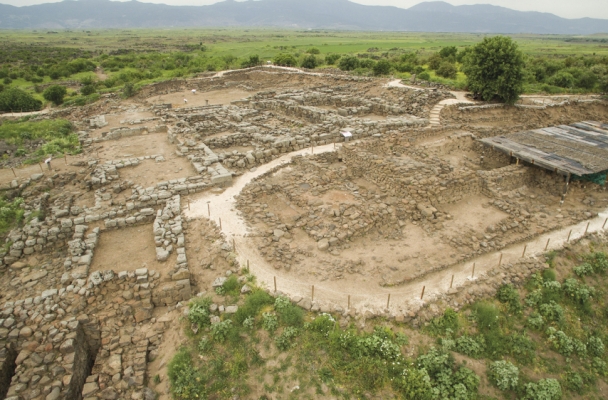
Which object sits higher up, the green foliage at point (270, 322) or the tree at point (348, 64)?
the tree at point (348, 64)

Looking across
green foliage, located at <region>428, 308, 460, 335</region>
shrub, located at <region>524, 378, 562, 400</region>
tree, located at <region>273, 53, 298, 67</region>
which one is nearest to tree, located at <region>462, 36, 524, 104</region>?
green foliage, located at <region>428, 308, 460, 335</region>

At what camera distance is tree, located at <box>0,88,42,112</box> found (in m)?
34.1

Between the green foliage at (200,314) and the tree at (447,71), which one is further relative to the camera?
the tree at (447,71)

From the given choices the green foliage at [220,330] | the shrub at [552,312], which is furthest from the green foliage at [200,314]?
the shrub at [552,312]

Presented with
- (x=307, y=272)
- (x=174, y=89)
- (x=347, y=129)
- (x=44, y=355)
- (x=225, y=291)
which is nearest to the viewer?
(x=44, y=355)

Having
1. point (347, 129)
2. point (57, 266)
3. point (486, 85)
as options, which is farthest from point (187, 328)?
point (486, 85)

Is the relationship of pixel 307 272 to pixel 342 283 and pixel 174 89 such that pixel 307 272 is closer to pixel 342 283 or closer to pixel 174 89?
pixel 342 283

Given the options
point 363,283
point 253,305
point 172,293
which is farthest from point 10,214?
point 363,283

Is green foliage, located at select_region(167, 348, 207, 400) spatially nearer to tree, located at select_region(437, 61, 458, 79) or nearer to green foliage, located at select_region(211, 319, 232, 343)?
green foliage, located at select_region(211, 319, 232, 343)

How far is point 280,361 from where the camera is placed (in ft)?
29.4

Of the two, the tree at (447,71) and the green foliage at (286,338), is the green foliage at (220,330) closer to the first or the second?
the green foliage at (286,338)

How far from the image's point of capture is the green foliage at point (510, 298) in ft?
35.5

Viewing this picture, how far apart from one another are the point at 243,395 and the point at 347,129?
655 inches

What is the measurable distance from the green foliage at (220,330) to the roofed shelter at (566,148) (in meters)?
15.7
